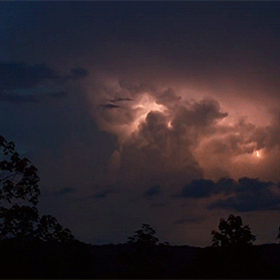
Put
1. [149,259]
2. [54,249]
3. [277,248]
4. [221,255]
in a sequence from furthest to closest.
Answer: [277,248] < [221,255] < [54,249] < [149,259]

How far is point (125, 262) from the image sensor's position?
815 inches

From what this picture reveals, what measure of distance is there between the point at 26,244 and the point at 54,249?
4.37ft

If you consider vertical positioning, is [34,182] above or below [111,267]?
above

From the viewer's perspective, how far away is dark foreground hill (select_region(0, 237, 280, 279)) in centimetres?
2038

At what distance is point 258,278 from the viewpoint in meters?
22.4

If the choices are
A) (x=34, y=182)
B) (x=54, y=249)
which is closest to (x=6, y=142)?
(x=34, y=182)

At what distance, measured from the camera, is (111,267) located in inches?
854

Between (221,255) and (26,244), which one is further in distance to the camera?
(221,255)

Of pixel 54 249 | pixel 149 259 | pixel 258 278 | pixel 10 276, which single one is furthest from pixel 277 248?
pixel 10 276

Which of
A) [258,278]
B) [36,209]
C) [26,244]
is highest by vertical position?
[36,209]

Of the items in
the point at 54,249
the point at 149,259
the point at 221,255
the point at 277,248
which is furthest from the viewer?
the point at 277,248

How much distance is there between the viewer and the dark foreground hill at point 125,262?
66.8ft

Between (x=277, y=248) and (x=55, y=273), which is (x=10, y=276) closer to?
(x=55, y=273)

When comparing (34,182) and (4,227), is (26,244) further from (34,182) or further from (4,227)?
(34,182)
